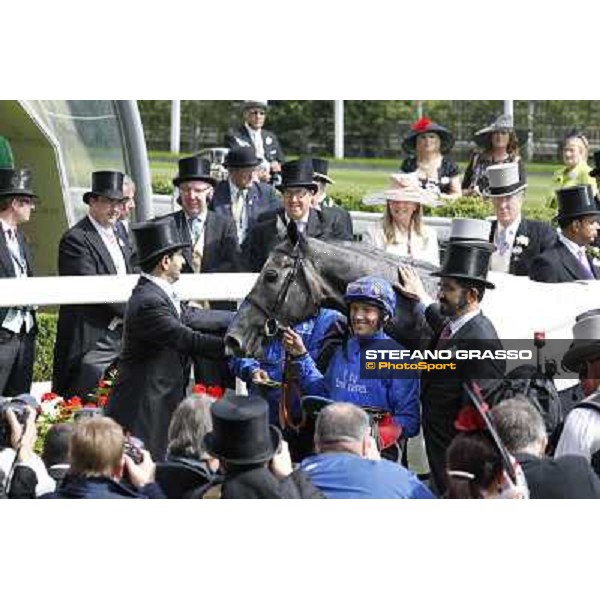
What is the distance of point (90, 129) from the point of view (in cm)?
1541

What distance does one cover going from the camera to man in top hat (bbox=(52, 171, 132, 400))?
1238 centimetres

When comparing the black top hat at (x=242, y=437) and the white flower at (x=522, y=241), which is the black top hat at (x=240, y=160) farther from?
the black top hat at (x=242, y=437)

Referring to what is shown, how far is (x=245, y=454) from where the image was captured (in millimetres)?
8164

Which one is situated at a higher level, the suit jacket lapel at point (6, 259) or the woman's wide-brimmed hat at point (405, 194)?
the woman's wide-brimmed hat at point (405, 194)

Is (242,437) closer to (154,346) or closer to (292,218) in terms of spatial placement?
(154,346)

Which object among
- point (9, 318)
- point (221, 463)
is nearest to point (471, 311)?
point (221, 463)

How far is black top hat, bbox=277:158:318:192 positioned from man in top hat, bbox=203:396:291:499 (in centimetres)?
504

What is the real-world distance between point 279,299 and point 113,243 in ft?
8.80

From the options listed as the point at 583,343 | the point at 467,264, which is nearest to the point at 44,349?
the point at 467,264

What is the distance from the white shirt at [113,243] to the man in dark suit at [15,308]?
460mm

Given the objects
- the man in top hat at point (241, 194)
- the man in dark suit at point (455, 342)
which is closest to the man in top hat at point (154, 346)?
the man in dark suit at point (455, 342)

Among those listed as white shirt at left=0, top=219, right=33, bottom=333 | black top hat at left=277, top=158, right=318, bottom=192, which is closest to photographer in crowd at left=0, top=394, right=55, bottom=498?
white shirt at left=0, top=219, right=33, bottom=333

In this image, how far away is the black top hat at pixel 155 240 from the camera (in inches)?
424

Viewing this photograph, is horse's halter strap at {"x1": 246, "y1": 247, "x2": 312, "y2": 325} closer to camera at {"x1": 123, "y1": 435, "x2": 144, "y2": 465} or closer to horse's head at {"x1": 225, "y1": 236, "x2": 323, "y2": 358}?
horse's head at {"x1": 225, "y1": 236, "x2": 323, "y2": 358}
